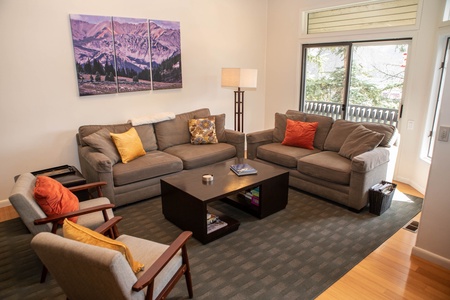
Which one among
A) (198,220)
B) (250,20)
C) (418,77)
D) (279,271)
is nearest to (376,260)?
(279,271)

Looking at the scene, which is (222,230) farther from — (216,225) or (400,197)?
(400,197)

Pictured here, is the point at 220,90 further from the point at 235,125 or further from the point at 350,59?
the point at 350,59

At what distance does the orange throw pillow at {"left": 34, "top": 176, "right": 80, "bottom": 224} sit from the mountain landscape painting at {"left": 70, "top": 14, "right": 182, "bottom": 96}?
6.30ft

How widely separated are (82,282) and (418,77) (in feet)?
14.4

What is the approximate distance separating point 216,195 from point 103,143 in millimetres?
1732

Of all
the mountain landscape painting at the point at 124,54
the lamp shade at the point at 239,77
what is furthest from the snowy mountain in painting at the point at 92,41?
the lamp shade at the point at 239,77

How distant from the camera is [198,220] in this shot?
2.88 meters

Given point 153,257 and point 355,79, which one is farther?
point 355,79

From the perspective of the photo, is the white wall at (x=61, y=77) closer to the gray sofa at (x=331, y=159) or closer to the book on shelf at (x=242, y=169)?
the gray sofa at (x=331, y=159)

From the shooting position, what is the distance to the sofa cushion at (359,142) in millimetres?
3635

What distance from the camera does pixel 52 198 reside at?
2.38 meters

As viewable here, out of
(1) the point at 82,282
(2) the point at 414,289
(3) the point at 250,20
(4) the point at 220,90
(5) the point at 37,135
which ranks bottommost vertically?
(2) the point at 414,289

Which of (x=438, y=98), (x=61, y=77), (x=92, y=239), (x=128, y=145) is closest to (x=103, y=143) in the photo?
(x=128, y=145)

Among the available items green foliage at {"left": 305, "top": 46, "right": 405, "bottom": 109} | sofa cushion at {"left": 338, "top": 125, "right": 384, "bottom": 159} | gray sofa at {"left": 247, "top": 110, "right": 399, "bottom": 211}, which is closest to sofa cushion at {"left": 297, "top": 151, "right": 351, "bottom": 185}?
gray sofa at {"left": 247, "top": 110, "right": 399, "bottom": 211}
